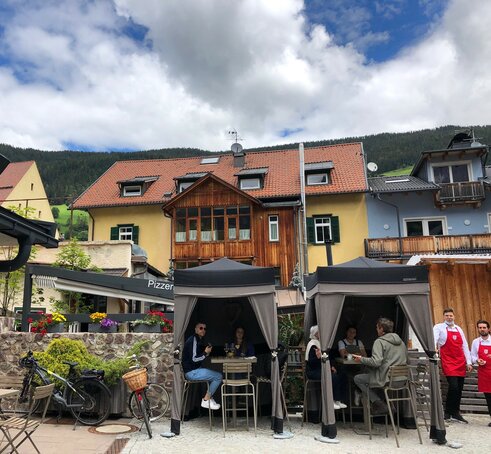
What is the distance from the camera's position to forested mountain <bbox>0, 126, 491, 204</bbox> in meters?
54.1

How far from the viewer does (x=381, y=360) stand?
22.8ft

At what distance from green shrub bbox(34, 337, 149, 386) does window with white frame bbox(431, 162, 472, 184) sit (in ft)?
67.9

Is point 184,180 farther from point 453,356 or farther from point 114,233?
point 453,356

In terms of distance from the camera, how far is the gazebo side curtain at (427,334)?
6.76 metres

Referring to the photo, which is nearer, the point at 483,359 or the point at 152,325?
the point at 483,359

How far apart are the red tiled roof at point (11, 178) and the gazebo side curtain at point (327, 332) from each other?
103 feet

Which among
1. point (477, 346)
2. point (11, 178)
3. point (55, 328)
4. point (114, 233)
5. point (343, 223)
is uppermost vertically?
point (11, 178)

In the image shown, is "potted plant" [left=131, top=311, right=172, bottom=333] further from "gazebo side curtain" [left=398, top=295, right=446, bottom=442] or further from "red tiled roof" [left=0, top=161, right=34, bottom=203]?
"red tiled roof" [left=0, top=161, right=34, bottom=203]

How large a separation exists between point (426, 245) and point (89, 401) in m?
18.0

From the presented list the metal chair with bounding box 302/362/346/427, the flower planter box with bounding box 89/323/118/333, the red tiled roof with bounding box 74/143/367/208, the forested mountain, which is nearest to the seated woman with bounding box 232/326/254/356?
the metal chair with bounding box 302/362/346/427

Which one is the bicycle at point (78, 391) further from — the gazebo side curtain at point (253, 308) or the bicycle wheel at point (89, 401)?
the gazebo side curtain at point (253, 308)

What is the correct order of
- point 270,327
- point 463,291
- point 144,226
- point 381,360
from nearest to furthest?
point 381,360
point 270,327
point 463,291
point 144,226

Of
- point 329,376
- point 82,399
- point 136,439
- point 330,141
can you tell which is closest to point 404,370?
point 329,376

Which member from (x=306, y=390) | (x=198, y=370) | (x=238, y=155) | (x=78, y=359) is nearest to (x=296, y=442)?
(x=306, y=390)
